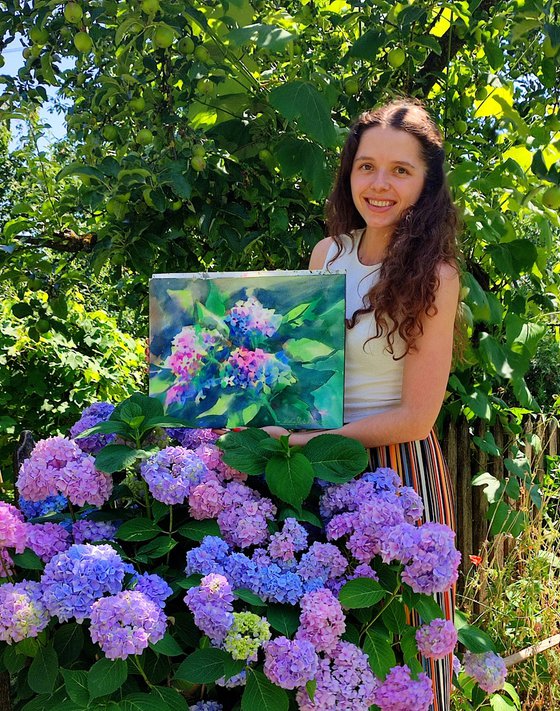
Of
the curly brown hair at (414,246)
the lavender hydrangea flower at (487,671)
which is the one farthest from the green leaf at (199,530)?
the lavender hydrangea flower at (487,671)

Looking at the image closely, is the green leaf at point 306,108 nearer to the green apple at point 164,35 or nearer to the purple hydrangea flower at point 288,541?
the green apple at point 164,35

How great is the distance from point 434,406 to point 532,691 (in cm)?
169

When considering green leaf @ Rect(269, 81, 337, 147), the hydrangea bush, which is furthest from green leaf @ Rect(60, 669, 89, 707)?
green leaf @ Rect(269, 81, 337, 147)

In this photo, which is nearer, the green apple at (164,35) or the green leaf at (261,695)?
the green leaf at (261,695)

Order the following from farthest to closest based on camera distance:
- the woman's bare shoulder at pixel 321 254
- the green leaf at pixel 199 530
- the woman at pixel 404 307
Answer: the woman's bare shoulder at pixel 321 254
the woman at pixel 404 307
the green leaf at pixel 199 530

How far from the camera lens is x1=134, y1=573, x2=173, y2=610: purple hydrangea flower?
1.12 m

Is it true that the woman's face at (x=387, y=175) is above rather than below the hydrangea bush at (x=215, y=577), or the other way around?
above

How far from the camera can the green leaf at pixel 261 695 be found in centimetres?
108

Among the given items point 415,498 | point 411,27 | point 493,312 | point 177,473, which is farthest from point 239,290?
point 411,27

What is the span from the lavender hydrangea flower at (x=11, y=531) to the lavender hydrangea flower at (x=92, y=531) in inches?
3.8

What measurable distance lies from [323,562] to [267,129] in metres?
1.35

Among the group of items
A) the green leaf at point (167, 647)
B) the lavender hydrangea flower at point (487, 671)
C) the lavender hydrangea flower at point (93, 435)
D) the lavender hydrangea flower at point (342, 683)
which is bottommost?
the lavender hydrangea flower at point (487, 671)

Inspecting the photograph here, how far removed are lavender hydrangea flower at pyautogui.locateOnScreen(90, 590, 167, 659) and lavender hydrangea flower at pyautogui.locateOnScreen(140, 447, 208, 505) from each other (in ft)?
0.66

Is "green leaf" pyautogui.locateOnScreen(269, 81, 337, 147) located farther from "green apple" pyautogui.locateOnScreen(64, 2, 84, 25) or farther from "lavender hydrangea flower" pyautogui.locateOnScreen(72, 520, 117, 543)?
"lavender hydrangea flower" pyautogui.locateOnScreen(72, 520, 117, 543)
